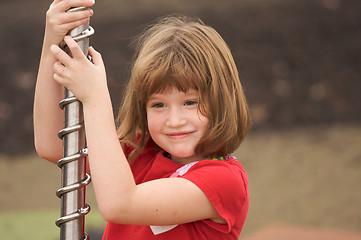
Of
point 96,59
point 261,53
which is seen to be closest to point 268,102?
point 261,53

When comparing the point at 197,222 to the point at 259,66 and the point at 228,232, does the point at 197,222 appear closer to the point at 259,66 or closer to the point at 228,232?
the point at 228,232

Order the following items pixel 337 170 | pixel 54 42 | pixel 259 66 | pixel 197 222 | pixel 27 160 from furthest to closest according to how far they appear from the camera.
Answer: pixel 259 66 → pixel 27 160 → pixel 337 170 → pixel 197 222 → pixel 54 42

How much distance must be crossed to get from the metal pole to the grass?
11.5ft

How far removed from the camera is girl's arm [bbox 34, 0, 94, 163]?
5.21ft

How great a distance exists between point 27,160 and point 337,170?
391 centimetres

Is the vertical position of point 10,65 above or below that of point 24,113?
above

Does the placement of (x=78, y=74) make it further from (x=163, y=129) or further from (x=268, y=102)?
(x=268, y=102)

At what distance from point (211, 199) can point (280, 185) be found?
4.56 m

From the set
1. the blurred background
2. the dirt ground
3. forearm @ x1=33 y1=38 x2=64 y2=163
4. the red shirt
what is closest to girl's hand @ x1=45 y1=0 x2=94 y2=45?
forearm @ x1=33 y1=38 x2=64 y2=163

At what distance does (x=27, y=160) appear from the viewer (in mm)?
7344

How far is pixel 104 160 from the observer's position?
1.54 metres

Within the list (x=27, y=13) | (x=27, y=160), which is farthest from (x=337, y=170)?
(x=27, y=13)

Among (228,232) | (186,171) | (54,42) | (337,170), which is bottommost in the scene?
(337,170)

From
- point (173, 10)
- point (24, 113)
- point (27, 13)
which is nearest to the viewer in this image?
point (24, 113)
